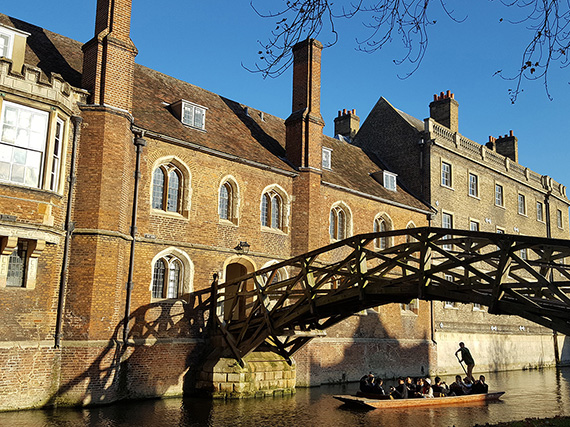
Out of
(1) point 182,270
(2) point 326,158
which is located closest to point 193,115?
(1) point 182,270

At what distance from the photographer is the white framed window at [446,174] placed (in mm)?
33125

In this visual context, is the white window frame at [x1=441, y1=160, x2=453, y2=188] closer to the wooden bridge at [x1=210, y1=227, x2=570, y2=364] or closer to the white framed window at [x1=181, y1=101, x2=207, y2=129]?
the wooden bridge at [x1=210, y1=227, x2=570, y2=364]

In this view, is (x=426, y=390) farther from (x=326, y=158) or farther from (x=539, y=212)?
(x=539, y=212)

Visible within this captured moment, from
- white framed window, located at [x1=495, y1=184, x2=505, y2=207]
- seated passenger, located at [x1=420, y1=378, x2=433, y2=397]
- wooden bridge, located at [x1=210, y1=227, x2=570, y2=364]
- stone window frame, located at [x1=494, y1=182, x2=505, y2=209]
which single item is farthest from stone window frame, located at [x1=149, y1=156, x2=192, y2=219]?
white framed window, located at [x1=495, y1=184, x2=505, y2=207]

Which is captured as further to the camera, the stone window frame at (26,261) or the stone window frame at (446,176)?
the stone window frame at (446,176)

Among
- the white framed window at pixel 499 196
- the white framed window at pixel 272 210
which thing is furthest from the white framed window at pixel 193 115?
the white framed window at pixel 499 196

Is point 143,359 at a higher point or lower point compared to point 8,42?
lower

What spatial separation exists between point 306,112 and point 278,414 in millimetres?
12967

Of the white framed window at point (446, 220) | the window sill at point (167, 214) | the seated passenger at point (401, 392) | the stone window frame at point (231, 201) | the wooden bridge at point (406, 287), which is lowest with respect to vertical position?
the seated passenger at point (401, 392)

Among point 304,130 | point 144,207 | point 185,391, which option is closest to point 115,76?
point 144,207

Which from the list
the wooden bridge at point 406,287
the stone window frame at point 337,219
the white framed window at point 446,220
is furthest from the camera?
the white framed window at point 446,220

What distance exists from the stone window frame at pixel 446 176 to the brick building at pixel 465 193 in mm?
56

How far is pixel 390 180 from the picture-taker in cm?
3095

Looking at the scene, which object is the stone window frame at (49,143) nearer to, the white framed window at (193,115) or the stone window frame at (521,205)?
the white framed window at (193,115)
